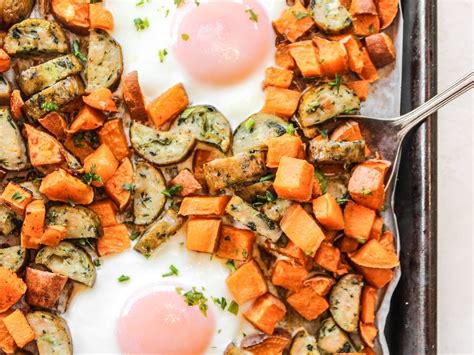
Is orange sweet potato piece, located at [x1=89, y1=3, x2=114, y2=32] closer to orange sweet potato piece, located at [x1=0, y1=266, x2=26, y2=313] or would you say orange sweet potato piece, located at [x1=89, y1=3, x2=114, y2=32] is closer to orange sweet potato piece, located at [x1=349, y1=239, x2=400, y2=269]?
orange sweet potato piece, located at [x1=0, y1=266, x2=26, y2=313]

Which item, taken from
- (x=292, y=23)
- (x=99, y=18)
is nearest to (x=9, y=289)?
(x=99, y=18)

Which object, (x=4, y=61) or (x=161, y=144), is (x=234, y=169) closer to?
(x=161, y=144)

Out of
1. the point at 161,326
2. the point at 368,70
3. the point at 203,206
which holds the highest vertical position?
the point at 368,70

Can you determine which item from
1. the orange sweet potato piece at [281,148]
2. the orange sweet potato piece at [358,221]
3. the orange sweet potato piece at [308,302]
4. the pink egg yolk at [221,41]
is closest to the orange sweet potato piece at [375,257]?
the orange sweet potato piece at [358,221]

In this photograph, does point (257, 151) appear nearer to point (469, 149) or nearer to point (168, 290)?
point (168, 290)

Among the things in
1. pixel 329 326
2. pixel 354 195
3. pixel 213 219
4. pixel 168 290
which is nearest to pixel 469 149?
pixel 354 195
